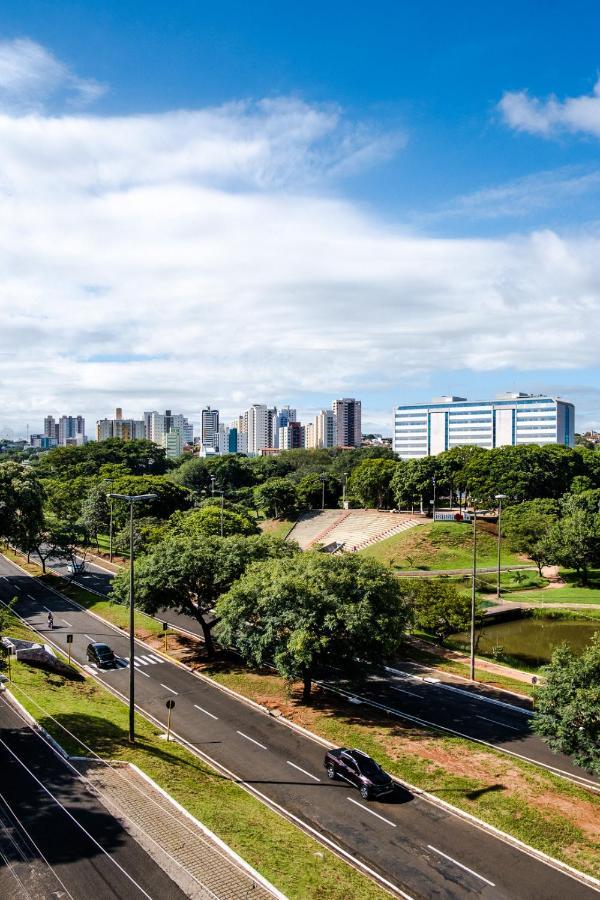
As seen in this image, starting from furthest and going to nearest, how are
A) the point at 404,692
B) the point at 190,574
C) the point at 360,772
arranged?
the point at 190,574
the point at 404,692
the point at 360,772

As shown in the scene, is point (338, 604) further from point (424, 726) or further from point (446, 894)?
point (446, 894)

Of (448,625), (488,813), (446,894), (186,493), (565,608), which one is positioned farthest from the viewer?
(186,493)

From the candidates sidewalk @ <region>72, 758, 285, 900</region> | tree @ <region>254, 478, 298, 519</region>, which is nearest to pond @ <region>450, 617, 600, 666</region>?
sidewalk @ <region>72, 758, 285, 900</region>

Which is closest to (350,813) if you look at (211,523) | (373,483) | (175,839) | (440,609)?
(175,839)

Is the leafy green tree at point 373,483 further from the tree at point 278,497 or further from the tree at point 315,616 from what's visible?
the tree at point 315,616

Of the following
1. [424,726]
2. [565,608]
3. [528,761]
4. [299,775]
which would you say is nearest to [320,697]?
[424,726]

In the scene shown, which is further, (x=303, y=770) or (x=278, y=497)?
(x=278, y=497)

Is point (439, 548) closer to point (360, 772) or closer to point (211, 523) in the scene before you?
point (211, 523)
